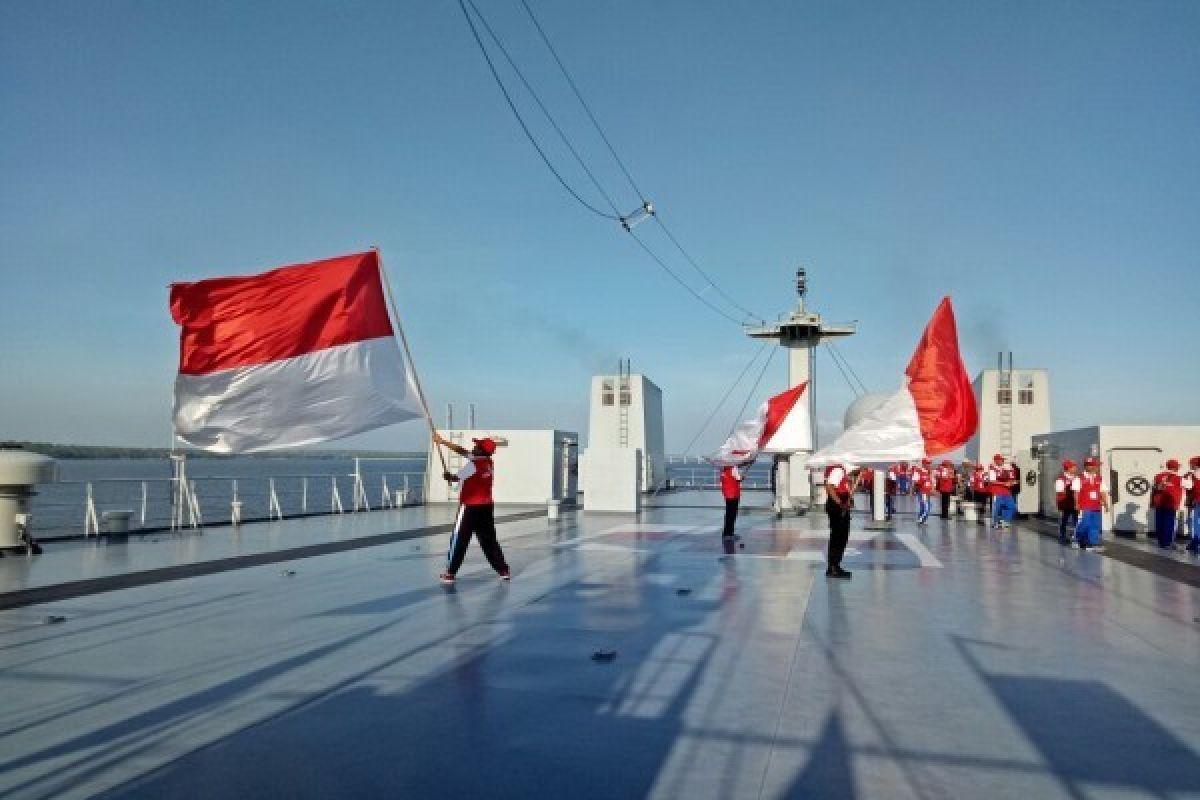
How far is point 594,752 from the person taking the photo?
4.64 m

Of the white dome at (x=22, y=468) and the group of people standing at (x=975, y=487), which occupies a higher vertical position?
the white dome at (x=22, y=468)

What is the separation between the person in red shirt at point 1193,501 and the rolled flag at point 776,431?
783 cm

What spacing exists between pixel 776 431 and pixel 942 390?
30.2 ft

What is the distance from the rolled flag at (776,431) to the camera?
68.7 feet

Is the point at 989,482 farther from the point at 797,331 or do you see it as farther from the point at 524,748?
the point at 524,748

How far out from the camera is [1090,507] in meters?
15.4

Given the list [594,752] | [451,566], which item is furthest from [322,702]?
[451,566]

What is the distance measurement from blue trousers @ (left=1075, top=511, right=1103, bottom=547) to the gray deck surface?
175 inches

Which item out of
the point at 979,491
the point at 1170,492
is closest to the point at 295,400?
the point at 1170,492

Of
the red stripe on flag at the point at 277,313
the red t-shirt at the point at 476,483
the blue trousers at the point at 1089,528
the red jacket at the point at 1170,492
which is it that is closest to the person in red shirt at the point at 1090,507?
the blue trousers at the point at 1089,528

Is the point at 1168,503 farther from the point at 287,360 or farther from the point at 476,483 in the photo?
the point at 287,360

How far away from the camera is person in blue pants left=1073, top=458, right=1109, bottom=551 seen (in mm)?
15375

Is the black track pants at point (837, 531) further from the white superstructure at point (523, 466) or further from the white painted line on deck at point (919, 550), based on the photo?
the white superstructure at point (523, 466)

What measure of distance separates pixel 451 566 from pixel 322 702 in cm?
508
